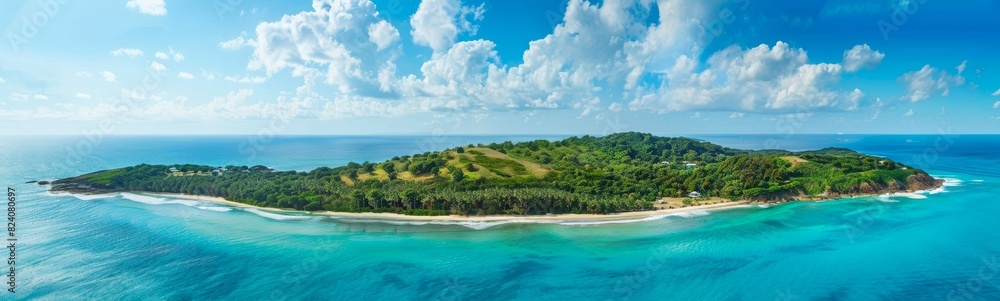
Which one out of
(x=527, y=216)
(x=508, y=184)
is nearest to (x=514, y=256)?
(x=527, y=216)

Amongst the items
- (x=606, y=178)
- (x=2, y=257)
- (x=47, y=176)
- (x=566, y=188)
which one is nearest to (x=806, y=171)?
(x=606, y=178)

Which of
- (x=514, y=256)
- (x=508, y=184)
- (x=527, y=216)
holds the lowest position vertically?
(x=514, y=256)

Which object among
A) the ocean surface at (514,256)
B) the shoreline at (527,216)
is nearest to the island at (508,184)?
the shoreline at (527,216)

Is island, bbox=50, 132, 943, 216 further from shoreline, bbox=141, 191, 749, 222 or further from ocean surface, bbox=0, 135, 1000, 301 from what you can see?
ocean surface, bbox=0, 135, 1000, 301

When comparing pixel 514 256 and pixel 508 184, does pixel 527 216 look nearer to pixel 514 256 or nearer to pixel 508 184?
pixel 508 184

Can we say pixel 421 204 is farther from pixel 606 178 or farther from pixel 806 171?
pixel 806 171

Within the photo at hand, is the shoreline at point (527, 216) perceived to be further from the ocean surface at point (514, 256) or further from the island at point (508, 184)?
the ocean surface at point (514, 256)
